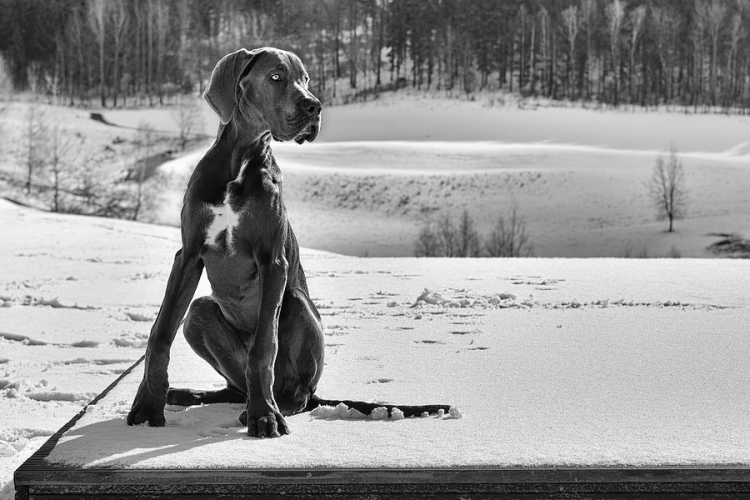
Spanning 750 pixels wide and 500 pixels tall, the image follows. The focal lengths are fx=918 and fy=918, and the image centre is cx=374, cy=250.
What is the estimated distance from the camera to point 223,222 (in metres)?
2.98

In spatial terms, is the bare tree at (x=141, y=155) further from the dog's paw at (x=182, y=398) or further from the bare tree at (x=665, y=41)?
the dog's paw at (x=182, y=398)

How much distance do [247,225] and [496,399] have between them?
1.53 metres

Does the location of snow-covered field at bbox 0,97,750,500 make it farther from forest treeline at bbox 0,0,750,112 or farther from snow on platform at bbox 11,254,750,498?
forest treeline at bbox 0,0,750,112

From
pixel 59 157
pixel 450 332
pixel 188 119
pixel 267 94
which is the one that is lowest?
pixel 450 332

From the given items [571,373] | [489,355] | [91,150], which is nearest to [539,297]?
[489,355]

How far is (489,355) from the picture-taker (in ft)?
17.9

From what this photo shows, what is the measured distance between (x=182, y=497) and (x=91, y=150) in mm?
41650

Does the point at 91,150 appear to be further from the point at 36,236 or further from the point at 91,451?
the point at 91,451

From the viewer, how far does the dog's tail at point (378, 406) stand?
3461 millimetres

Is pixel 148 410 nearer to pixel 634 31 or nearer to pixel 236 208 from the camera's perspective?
pixel 236 208

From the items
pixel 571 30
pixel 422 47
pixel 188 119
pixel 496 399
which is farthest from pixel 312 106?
pixel 422 47

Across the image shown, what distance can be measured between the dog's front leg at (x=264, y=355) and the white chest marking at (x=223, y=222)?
0.49ft

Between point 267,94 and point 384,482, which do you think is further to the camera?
point 267,94

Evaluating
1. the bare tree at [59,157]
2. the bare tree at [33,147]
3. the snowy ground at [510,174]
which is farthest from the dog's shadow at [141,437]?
the bare tree at [33,147]
